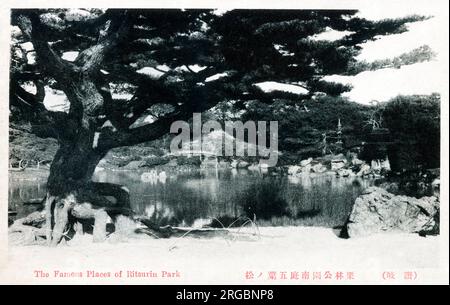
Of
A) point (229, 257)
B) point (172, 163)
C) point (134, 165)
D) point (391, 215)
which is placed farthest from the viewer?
point (172, 163)

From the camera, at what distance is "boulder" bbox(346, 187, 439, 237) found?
6.76 m

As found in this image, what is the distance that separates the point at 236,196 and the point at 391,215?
2310 millimetres

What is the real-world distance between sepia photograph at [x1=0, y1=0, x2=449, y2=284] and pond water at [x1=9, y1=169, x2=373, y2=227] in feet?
0.07

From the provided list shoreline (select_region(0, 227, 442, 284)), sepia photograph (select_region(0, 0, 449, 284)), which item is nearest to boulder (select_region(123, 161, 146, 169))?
sepia photograph (select_region(0, 0, 449, 284))

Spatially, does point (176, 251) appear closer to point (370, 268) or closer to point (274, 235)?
point (274, 235)

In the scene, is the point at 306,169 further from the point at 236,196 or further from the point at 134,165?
the point at 134,165

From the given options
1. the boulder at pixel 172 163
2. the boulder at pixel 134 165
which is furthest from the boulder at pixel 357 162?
the boulder at pixel 134 165

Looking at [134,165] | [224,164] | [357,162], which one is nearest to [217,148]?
[224,164]

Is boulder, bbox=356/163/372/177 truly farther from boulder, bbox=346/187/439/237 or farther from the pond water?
boulder, bbox=346/187/439/237

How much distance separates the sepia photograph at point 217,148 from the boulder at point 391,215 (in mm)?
20

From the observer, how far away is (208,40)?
6770 mm

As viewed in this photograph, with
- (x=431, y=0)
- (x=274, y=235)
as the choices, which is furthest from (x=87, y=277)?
(x=431, y=0)

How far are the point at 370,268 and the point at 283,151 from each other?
2081 millimetres

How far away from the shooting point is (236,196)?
7.04 meters
